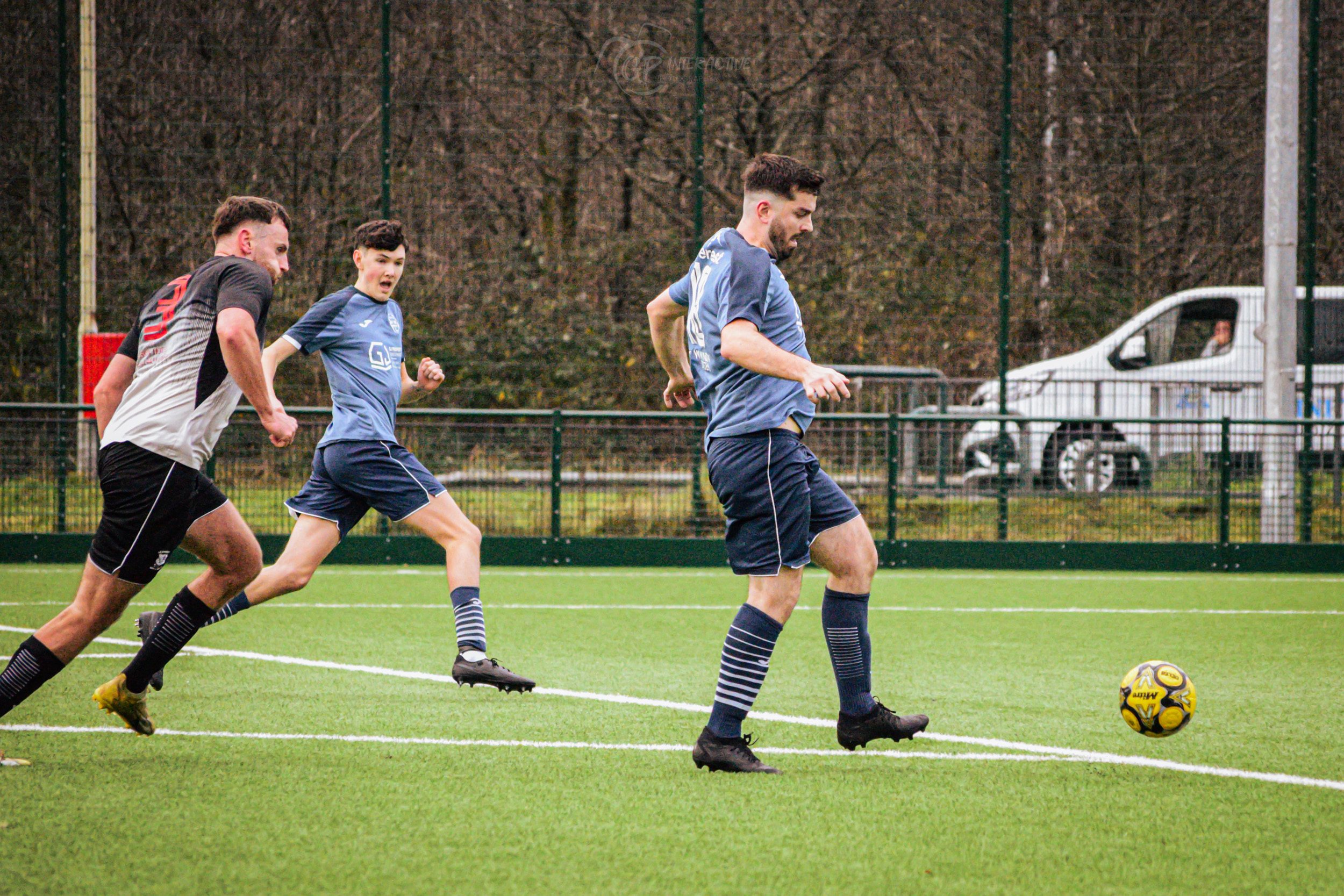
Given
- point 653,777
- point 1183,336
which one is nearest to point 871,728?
point 653,777

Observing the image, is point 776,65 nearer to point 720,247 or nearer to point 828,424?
point 828,424

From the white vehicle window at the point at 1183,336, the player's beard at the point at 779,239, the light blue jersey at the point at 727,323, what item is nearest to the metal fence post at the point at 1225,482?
the white vehicle window at the point at 1183,336

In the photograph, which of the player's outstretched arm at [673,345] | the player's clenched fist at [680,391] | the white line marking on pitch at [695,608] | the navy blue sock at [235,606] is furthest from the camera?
the white line marking on pitch at [695,608]

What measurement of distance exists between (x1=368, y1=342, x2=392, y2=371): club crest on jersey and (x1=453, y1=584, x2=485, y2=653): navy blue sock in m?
1.09

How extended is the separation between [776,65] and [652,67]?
1.16m

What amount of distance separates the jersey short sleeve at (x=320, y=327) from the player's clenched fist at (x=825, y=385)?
2899mm

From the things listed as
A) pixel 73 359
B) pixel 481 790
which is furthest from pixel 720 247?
pixel 73 359

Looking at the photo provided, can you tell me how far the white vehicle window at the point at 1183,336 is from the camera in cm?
1506

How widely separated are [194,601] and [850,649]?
7.51 feet

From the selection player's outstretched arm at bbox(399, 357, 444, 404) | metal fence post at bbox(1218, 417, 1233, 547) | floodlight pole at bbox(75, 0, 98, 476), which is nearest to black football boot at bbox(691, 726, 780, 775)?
player's outstretched arm at bbox(399, 357, 444, 404)

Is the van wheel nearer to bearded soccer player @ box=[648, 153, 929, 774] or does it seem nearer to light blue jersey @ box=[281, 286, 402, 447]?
light blue jersey @ box=[281, 286, 402, 447]

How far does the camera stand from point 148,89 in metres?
13.6

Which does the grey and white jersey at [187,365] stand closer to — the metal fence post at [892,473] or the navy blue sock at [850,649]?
the navy blue sock at [850,649]

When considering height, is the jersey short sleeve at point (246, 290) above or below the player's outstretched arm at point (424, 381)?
above
